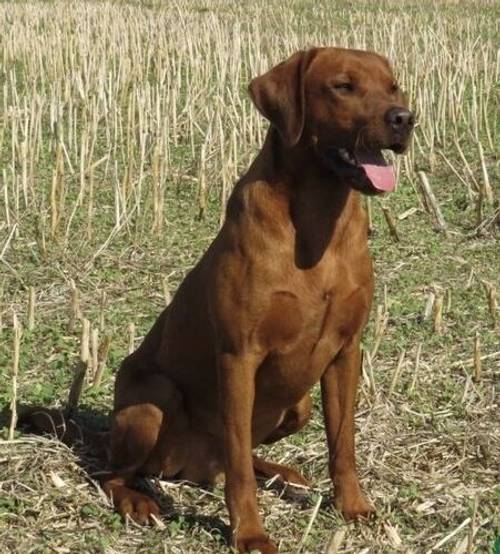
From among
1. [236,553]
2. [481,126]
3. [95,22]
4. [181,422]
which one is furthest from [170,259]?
[95,22]

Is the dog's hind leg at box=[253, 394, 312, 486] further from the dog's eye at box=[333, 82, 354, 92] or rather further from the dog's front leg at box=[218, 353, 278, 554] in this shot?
the dog's eye at box=[333, 82, 354, 92]

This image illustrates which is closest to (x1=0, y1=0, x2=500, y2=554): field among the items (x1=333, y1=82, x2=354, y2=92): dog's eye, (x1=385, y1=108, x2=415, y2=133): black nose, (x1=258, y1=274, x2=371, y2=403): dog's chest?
(x1=258, y1=274, x2=371, y2=403): dog's chest

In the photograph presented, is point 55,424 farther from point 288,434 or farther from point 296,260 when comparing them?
point 296,260

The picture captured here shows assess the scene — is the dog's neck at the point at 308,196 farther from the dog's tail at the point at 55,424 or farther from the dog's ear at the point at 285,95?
the dog's tail at the point at 55,424

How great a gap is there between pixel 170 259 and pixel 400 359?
2.55m

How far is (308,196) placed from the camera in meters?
3.90

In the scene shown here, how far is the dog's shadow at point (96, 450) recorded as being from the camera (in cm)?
419

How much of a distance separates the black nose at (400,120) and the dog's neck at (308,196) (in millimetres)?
309

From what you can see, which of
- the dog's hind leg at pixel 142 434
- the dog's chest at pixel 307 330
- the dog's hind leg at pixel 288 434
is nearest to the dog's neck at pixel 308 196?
the dog's chest at pixel 307 330

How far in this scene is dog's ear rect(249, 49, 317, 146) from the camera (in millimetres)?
3855

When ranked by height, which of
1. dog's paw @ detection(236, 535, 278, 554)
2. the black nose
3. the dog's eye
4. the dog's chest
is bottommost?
dog's paw @ detection(236, 535, 278, 554)

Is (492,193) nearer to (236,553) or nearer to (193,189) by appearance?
(193,189)

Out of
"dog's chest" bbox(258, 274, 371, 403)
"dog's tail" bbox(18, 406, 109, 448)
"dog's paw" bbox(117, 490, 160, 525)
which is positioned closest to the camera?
"dog's chest" bbox(258, 274, 371, 403)

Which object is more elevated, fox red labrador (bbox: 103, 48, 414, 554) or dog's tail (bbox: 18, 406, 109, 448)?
fox red labrador (bbox: 103, 48, 414, 554)
